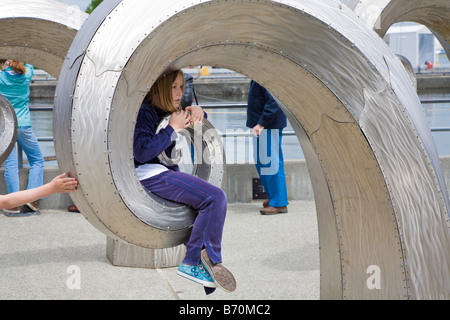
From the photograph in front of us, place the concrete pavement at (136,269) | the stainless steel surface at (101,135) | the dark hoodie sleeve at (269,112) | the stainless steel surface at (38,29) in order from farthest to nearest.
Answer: the dark hoodie sleeve at (269,112)
the stainless steel surface at (38,29)
the concrete pavement at (136,269)
the stainless steel surface at (101,135)

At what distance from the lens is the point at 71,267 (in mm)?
6180

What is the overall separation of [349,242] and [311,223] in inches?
142

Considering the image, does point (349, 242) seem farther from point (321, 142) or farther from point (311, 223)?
point (311, 223)

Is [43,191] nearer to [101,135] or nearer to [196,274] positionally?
[101,135]

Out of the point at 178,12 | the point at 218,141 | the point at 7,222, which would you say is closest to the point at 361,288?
the point at 178,12

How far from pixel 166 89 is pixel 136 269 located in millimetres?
2747

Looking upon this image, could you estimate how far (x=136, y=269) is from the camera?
6.13 meters

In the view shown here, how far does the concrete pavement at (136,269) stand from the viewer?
5457 mm

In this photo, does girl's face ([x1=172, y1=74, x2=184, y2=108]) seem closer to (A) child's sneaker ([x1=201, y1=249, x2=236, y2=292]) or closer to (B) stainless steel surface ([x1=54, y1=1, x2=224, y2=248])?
(B) stainless steel surface ([x1=54, y1=1, x2=224, y2=248])

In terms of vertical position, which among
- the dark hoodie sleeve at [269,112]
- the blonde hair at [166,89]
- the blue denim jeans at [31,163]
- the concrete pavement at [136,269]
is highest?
the dark hoodie sleeve at [269,112]

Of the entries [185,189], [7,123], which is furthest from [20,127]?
[185,189]

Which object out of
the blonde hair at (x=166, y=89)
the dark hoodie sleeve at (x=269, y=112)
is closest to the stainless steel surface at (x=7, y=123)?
the dark hoodie sleeve at (x=269, y=112)

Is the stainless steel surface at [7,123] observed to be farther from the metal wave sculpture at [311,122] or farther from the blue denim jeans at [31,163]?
the metal wave sculpture at [311,122]

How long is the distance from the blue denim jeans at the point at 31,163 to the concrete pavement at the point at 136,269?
406mm
